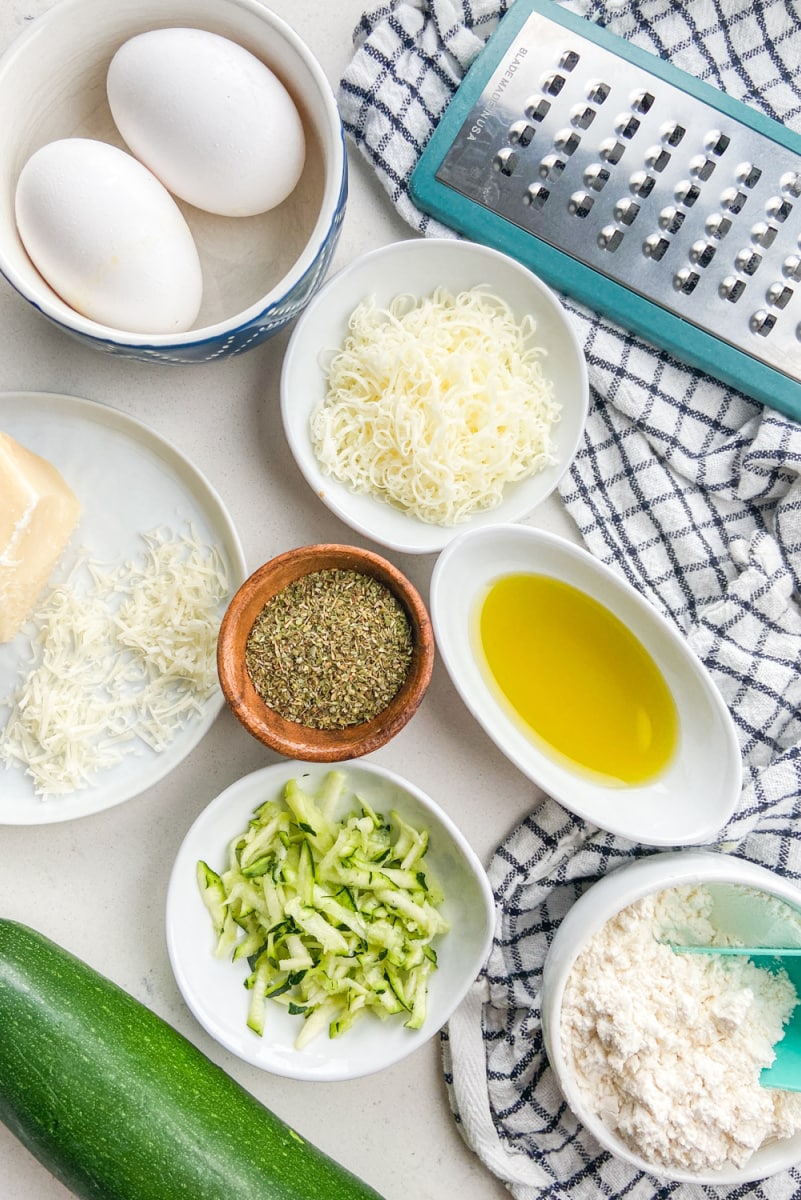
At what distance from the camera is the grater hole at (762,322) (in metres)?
1.45

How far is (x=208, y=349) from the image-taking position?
130 centimetres

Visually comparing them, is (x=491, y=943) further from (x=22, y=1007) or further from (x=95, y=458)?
(x=95, y=458)

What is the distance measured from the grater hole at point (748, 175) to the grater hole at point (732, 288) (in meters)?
0.14

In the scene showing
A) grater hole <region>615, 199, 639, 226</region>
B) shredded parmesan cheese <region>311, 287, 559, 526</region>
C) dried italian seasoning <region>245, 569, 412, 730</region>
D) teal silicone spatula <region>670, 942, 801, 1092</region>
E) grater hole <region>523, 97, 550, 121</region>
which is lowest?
teal silicone spatula <region>670, 942, 801, 1092</region>

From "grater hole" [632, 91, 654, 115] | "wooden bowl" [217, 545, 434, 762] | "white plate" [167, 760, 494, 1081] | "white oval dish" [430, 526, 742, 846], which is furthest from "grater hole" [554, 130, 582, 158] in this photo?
"white plate" [167, 760, 494, 1081]

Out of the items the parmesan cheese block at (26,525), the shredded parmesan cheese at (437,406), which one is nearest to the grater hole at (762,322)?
the shredded parmesan cheese at (437,406)

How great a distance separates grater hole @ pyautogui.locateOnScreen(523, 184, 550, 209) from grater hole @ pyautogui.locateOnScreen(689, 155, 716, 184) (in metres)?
0.22

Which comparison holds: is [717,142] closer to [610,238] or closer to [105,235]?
[610,238]

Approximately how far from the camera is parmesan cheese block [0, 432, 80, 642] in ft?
4.39

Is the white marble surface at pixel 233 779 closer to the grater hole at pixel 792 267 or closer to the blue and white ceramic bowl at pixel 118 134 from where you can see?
the blue and white ceramic bowl at pixel 118 134

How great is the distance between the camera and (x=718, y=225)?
1447 mm

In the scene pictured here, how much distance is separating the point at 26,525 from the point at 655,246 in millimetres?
A: 1018

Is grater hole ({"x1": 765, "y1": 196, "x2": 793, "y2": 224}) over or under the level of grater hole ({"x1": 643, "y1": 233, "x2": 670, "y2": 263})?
over

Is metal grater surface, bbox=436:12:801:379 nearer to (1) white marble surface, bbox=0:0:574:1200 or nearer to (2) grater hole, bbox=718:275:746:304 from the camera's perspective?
(2) grater hole, bbox=718:275:746:304
